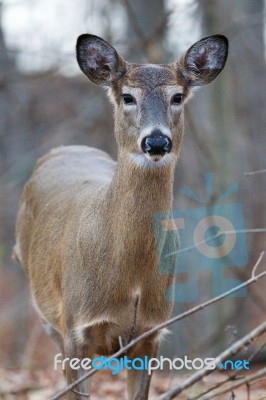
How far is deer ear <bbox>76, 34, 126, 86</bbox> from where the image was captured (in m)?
5.79

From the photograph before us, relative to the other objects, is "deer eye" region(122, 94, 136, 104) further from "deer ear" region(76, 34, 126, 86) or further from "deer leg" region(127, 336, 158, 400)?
"deer leg" region(127, 336, 158, 400)

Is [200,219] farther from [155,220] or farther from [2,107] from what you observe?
[2,107]

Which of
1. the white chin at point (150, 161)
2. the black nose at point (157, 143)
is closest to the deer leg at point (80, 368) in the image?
the white chin at point (150, 161)

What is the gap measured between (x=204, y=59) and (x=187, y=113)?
Answer: 9.45 feet

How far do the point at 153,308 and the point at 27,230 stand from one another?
2.60 metres

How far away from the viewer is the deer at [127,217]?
17.4ft

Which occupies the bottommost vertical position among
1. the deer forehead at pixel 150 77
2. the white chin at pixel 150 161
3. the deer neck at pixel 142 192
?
the deer neck at pixel 142 192

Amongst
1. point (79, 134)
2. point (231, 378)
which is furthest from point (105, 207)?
point (79, 134)

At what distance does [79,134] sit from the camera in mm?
13945

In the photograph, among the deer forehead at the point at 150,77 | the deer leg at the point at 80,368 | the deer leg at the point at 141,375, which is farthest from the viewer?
the deer leg at the point at 141,375

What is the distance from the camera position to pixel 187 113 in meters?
8.84

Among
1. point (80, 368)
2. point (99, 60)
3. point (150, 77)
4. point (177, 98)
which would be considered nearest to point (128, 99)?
point (150, 77)

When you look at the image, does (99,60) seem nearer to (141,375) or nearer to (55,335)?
(141,375)

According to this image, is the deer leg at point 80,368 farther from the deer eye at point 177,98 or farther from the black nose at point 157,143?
the deer eye at point 177,98
